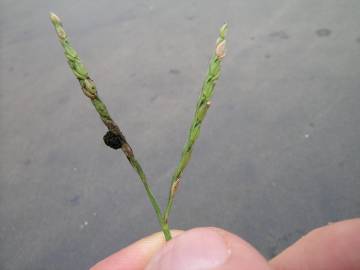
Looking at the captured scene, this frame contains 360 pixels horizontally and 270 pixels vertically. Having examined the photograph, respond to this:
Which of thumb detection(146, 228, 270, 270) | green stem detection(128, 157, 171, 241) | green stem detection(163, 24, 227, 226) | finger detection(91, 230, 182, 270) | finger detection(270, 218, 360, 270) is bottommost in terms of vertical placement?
finger detection(270, 218, 360, 270)

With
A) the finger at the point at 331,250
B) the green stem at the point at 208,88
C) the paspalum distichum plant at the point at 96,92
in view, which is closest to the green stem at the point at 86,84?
the paspalum distichum plant at the point at 96,92

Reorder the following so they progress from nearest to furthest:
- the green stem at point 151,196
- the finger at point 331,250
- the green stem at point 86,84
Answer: the green stem at point 86,84 < the green stem at point 151,196 < the finger at point 331,250

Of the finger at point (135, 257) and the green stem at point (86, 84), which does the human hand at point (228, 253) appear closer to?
the finger at point (135, 257)

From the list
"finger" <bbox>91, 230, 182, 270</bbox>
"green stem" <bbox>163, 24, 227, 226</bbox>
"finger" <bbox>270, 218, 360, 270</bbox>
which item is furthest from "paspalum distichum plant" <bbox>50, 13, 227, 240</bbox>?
"finger" <bbox>270, 218, 360, 270</bbox>

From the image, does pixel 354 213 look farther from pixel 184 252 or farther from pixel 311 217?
pixel 184 252

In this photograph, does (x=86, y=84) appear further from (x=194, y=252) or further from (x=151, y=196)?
(x=194, y=252)

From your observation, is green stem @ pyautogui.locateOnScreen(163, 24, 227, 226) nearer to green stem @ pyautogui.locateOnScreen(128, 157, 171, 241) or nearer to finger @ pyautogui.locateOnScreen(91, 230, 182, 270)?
green stem @ pyautogui.locateOnScreen(128, 157, 171, 241)

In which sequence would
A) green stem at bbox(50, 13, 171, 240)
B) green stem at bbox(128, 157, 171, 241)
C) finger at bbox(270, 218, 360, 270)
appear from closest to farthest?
green stem at bbox(50, 13, 171, 240) < green stem at bbox(128, 157, 171, 241) < finger at bbox(270, 218, 360, 270)

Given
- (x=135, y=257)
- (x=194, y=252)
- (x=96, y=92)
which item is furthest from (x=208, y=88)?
(x=135, y=257)
